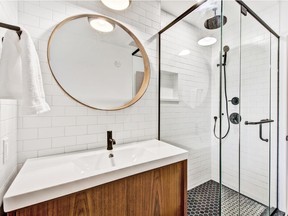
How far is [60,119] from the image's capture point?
3.92ft

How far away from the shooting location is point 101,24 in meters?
1.39

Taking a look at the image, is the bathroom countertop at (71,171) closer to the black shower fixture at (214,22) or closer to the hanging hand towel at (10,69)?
the hanging hand towel at (10,69)

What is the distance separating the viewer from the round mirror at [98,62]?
3.99 ft

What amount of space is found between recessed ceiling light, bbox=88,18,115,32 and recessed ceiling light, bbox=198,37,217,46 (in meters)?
1.04

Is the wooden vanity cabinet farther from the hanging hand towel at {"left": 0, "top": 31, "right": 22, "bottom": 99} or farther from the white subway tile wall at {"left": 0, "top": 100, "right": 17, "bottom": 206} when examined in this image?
the hanging hand towel at {"left": 0, "top": 31, "right": 22, "bottom": 99}

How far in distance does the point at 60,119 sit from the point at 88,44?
69 cm

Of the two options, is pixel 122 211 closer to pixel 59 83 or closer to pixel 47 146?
pixel 47 146

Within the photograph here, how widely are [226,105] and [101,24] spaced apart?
4.75ft

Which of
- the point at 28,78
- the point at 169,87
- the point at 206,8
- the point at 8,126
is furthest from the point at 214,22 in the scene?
the point at 8,126

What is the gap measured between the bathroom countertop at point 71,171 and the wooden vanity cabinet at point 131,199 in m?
0.04

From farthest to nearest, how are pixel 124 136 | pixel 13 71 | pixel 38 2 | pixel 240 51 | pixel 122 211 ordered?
pixel 240 51
pixel 124 136
pixel 38 2
pixel 122 211
pixel 13 71

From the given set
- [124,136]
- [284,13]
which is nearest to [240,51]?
[284,13]

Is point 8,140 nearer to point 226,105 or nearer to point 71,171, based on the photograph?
point 71,171

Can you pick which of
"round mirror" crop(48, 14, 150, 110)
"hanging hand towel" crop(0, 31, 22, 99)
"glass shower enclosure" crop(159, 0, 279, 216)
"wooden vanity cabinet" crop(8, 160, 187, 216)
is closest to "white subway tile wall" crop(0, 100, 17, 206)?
"hanging hand towel" crop(0, 31, 22, 99)
